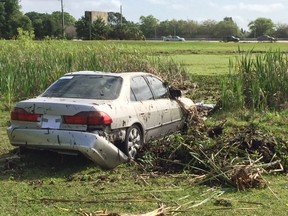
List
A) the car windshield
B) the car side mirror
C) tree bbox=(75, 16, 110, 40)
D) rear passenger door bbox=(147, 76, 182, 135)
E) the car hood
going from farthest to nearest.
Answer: tree bbox=(75, 16, 110, 40) → the car side mirror → rear passenger door bbox=(147, 76, 182, 135) → the car windshield → the car hood

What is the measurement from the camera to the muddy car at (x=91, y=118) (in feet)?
24.2

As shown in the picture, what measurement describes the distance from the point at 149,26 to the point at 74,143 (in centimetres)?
14328

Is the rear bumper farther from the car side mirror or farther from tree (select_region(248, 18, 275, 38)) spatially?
tree (select_region(248, 18, 275, 38))

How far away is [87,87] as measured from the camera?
8.29 metres

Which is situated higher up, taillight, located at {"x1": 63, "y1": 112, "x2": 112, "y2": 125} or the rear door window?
the rear door window

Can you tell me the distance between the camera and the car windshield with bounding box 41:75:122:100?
8.09m

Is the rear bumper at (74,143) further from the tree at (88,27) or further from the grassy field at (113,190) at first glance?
the tree at (88,27)

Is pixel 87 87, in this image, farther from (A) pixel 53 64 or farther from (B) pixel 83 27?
(B) pixel 83 27

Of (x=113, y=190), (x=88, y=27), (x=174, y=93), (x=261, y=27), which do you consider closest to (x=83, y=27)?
(x=88, y=27)

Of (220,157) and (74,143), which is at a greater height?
(74,143)

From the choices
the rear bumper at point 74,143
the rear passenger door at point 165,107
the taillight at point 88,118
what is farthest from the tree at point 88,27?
the taillight at point 88,118

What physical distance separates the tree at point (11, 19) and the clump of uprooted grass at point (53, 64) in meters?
73.7

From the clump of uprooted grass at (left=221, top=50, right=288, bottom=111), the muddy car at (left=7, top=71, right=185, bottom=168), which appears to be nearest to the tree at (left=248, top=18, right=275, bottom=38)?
the clump of uprooted grass at (left=221, top=50, right=288, bottom=111)

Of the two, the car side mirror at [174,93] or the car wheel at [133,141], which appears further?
the car side mirror at [174,93]
